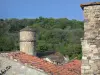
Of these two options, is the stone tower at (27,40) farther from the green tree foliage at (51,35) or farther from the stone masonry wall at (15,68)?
the green tree foliage at (51,35)

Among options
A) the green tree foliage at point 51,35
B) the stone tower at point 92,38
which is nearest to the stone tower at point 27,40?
the stone tower at point 92,38

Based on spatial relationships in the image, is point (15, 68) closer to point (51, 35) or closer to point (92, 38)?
point (92, 38)

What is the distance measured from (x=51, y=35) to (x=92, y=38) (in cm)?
7199

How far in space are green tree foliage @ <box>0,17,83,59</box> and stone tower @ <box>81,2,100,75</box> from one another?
3396cm

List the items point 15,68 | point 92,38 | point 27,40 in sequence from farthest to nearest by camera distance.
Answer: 1. point 27,40
2. point 15,68
3. point 92,38

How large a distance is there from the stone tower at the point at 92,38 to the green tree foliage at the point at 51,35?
3396cm

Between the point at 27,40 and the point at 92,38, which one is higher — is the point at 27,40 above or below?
below

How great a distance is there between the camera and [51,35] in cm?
7894

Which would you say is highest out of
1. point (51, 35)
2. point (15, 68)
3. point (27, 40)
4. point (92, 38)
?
point (92, 38)

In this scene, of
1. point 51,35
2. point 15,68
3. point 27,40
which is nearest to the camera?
point 15,68

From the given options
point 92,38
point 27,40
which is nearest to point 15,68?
point 92,38

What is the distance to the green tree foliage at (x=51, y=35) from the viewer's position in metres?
54.8

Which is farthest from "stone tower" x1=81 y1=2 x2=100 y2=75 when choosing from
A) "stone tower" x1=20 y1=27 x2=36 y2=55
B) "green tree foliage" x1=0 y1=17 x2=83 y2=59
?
"green tree foliage" x1=0 y1=17 x2=83 y2=59

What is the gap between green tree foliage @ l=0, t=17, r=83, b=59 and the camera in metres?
54.8
